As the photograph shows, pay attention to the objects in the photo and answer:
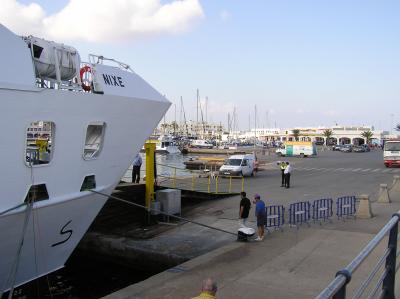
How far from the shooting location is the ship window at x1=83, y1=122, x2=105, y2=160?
9.66 metres

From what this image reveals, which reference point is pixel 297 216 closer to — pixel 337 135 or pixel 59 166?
pixel 59 166

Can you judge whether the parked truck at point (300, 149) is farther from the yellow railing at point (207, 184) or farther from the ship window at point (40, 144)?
the ship window at point (40, 144)

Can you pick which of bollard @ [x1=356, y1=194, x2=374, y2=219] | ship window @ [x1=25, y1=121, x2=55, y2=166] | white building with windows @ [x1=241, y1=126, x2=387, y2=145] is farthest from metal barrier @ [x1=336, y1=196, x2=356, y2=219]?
white building with windows @ [x1=241, y1=126, x2=387, y2=145]

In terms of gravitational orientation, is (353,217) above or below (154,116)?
below

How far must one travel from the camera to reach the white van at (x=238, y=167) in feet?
98.9

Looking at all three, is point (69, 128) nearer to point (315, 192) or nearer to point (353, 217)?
point (353, 217)

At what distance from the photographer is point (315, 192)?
2225 centimetres

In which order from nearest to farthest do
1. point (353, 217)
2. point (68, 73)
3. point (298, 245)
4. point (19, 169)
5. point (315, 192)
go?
1. point (19, 169)
2. point (68, 73)
3. point (298, 245)
4. point (353, 217)
5. point (315, 192)

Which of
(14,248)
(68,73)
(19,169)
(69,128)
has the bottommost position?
(14,248)

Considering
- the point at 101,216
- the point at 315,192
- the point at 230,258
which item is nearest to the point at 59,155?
the point at 230,258

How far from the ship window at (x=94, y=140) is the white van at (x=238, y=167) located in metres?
20.7

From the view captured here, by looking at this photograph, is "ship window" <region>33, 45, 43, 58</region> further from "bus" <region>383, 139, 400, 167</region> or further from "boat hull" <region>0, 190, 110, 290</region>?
"bus" <region>383, 139, 400, 167</region>

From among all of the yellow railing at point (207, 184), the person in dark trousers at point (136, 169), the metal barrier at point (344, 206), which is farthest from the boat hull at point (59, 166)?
the yellow railing at point (207, 184)

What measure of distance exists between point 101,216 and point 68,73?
274 inches
